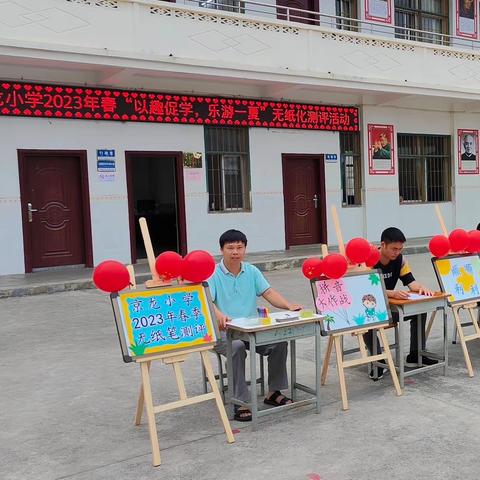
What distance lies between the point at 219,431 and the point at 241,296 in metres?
0.94

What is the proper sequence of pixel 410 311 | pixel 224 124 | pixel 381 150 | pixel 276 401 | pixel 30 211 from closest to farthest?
1. pixel 276 401
2. pixel 410 311
3. pixel 30 211
4. pixel 224 124
5. pixel 381 150

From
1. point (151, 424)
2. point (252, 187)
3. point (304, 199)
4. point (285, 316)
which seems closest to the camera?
point (151, 424)

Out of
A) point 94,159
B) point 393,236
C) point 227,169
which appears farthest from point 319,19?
point 393,236

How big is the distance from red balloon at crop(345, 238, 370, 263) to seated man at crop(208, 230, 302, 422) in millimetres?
606

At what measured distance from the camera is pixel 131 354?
340 centimetres

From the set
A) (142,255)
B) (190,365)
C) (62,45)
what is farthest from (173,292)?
(142,255)

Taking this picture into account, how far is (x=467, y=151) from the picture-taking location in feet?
53.4

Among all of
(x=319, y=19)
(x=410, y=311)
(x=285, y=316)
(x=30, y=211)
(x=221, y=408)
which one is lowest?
(x=221, y=408)

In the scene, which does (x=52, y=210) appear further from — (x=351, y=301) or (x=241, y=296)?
(x=351, y=301)

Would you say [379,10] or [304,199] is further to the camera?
[379,10]

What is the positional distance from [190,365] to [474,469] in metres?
2.74

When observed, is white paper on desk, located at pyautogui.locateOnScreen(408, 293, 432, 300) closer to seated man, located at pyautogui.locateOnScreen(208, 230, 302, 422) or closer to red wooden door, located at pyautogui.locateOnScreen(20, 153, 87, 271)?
seated man, located at pyautogui.locateOnScreen(208, 230, 302, 422)

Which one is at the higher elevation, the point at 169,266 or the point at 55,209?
the point at 55,209

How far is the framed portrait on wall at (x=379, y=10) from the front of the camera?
563 inches
